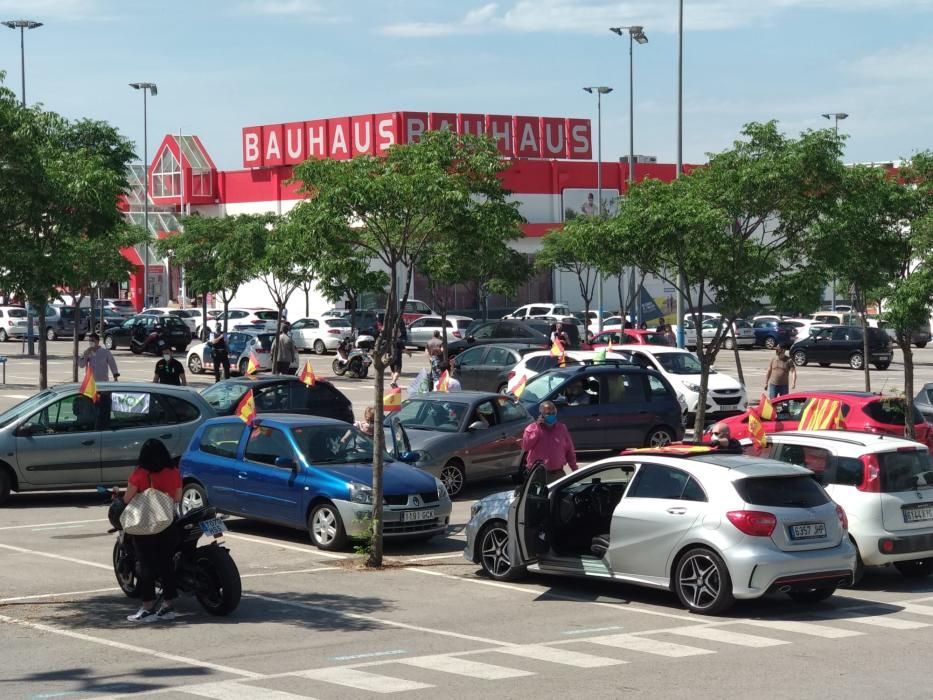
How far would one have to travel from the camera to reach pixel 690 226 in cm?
2169

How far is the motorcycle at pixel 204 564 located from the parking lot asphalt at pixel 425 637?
0.21 m

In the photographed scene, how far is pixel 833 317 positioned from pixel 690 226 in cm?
4012

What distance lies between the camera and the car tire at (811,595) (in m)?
12.6

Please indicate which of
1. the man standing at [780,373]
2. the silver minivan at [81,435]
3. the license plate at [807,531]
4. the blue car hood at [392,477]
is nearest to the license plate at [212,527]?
the blue car hood at [392,477]

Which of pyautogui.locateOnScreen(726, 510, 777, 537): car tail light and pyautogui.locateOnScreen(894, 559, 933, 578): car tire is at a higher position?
pyautogui.locateOnScreen(726, 510, 777, 537): car tail light

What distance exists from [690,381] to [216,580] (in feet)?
63.1

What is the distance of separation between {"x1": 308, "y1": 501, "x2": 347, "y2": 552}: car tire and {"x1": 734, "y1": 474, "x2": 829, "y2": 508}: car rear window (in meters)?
5.02

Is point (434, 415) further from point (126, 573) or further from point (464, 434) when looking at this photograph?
point (126, 573)

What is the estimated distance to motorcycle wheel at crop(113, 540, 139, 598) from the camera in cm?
1228

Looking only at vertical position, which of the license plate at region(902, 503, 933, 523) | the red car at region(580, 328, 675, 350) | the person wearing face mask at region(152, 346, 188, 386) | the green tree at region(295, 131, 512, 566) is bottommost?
the license plate at region(902, 503, 933, 523)

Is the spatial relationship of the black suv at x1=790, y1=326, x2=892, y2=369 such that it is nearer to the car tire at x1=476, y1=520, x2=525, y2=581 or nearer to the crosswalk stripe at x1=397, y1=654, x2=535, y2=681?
→ the car tire at x1=476, y1=520, x2=525, y2=581

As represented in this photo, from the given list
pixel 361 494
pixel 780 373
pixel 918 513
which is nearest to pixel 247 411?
pixel 361 494

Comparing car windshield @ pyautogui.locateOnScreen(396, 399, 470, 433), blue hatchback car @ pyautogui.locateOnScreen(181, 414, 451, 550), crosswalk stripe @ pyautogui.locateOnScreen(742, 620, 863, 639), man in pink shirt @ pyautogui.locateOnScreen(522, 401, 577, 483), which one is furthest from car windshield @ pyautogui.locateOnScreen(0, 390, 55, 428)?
crosswalk stripe @ pyautogui.locateOnScreen(742, 620, 863, 639)

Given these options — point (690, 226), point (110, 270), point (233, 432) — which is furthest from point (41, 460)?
point (110, 270)
